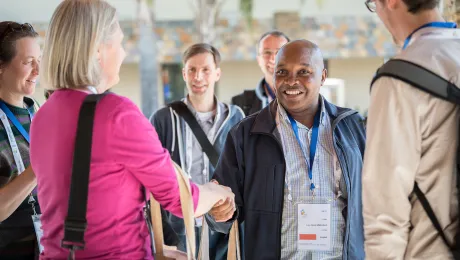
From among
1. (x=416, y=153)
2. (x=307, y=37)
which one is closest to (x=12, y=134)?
(x=416, y=153)

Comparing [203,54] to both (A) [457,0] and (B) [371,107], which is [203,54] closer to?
(A) [457,0]

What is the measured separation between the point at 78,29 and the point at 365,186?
1.05 m

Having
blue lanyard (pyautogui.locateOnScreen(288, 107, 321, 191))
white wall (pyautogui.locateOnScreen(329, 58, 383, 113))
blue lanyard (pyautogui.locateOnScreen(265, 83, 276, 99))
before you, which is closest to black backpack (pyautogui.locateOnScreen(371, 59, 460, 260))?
blue lanyard (pyautogui.locateOnScreen(288, 107, 321, 191))

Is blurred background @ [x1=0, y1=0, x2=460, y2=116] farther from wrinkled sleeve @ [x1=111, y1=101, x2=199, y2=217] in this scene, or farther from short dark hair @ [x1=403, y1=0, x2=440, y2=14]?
wrinkled sleeve @ [x1=111, y1=101, x2=199, y2=217]

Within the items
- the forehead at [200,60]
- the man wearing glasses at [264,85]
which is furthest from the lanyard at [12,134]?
the man wearing glasses at [264,85]

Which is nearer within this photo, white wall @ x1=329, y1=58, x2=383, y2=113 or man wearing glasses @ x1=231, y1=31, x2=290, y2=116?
man wearing glasses @ x1=231, y1=31, x2=290, y2=116

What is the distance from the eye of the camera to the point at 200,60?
4.39 m

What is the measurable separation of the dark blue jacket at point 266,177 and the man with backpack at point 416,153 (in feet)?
2.52

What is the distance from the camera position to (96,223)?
166 cm

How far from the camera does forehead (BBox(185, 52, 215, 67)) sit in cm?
438

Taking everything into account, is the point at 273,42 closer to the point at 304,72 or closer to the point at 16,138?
the point at 304,72

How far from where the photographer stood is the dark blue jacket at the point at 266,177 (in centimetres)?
248

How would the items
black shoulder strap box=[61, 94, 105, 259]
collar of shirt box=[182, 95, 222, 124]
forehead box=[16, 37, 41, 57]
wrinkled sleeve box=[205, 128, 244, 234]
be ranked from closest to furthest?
1. black shoulder strap box=[61, 94, 105, 259]
2. wrinkled sleeve box=[205, 128, 244, 234]
3. forehead box=[16, 37, 41, 57]
4. collar of shirt box=[182, 95, 222, 124]

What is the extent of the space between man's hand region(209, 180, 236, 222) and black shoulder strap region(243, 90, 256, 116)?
219 centimetres
